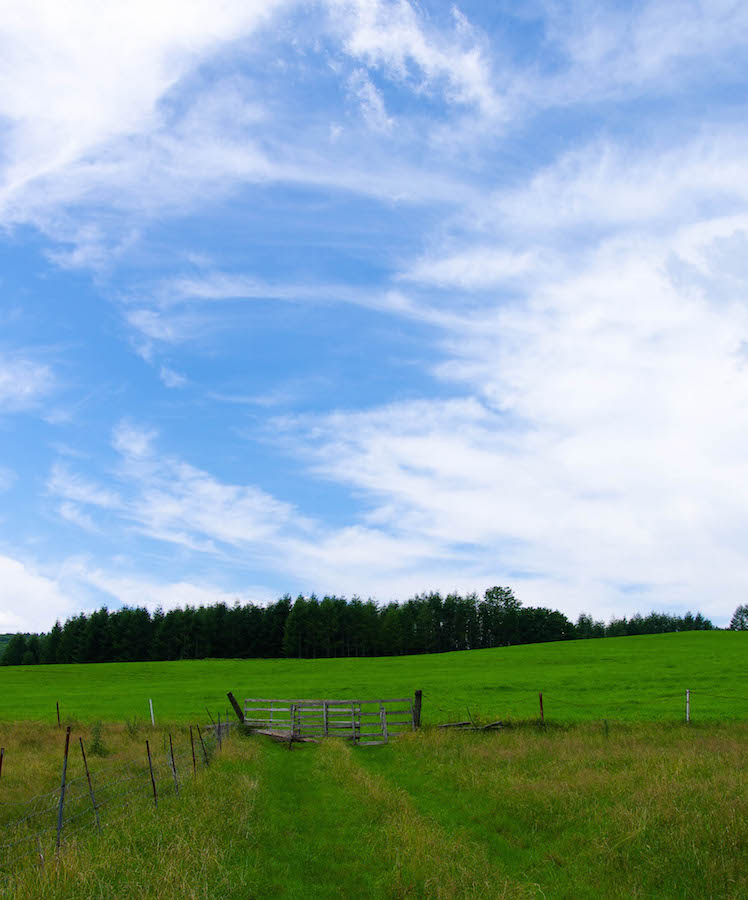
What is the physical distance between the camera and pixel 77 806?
49.3 feet

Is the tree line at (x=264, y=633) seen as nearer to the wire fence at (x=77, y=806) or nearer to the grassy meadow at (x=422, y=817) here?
the grassy meadow at (x=422, y=817)

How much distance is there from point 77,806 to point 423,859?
9360 mm

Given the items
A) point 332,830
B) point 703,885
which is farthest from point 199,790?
point 703,885

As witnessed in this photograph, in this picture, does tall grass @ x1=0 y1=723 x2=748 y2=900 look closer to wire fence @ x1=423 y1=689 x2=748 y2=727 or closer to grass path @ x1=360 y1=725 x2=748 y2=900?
grass path @ x1=360 y1=725 x2=748 y2=900

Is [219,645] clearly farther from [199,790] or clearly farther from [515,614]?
[199,790]

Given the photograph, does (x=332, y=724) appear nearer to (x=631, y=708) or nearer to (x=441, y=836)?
(x=631, y=708)

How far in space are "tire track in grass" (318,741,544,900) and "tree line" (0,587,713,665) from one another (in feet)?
359

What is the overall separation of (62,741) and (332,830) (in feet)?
71.1

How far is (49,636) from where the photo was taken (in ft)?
429

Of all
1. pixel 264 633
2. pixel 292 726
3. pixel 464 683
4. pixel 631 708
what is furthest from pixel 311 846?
pixel 264 633

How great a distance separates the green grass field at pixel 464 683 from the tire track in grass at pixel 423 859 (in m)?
20.8

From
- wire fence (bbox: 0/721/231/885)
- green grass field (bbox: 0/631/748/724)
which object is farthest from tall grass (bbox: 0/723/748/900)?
green grass field (bbox: 0/631/748/724)

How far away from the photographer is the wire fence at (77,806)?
10.5 m

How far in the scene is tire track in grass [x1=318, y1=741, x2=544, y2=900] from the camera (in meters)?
8.33
